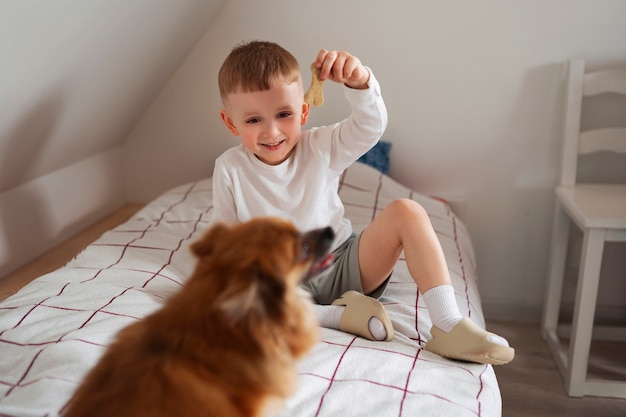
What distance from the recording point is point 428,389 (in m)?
0.96

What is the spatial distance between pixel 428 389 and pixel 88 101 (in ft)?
4.03

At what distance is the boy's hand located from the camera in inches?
43.2

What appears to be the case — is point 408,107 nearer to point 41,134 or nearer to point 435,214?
point 435,214

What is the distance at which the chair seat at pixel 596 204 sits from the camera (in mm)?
1471

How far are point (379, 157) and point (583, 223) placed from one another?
0.73 m

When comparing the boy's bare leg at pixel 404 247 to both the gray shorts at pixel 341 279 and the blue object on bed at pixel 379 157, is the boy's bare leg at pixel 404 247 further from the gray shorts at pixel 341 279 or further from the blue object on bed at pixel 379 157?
the blue object on bed at pixel 379 157

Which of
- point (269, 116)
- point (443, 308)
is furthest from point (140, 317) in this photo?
point (443, 308)

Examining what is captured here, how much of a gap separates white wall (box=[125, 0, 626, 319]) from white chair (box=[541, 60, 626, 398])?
127mm

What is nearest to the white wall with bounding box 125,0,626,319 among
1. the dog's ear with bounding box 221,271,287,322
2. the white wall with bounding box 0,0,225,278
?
the white wall with bounding box 0,0,225,278

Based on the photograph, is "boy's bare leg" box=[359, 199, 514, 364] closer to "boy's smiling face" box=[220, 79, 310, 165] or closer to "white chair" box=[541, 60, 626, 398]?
"boy's smiling face" box=[220, 79, 310, 165]

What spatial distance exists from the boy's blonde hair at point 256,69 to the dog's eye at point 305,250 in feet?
1.81

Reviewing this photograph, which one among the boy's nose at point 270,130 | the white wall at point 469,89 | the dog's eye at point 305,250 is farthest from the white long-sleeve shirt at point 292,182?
the white wall at point 469,89

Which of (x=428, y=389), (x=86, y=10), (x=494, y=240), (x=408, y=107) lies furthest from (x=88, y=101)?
(x=494, y=240)

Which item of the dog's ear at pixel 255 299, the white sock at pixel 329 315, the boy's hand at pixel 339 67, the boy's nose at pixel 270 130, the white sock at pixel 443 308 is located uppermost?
the boy's hand at pixel 339 67
